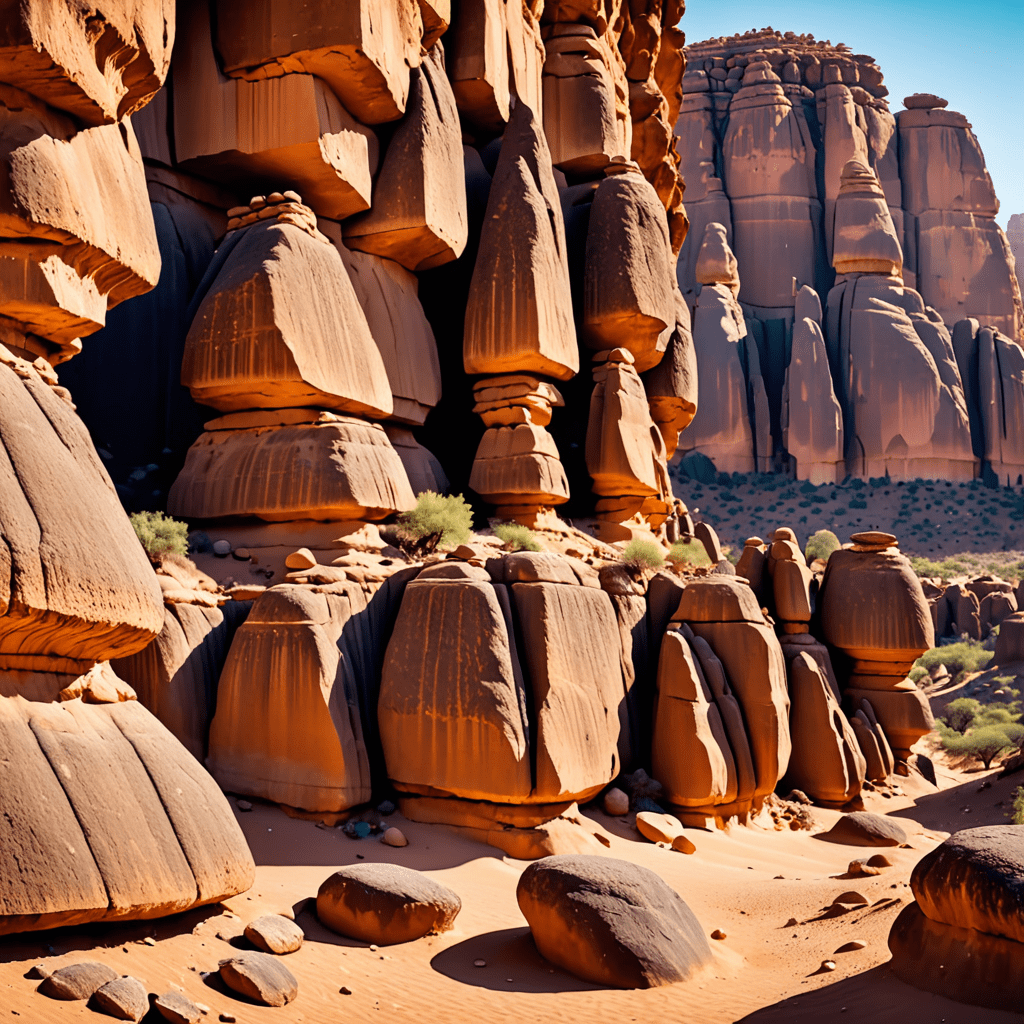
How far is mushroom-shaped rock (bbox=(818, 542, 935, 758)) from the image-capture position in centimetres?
1527

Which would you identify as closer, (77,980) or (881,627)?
(77,980)

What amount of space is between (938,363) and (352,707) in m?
48.2

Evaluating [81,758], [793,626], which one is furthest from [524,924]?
[793,626]

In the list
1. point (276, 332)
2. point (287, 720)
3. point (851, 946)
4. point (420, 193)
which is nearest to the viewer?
point (851, 946)

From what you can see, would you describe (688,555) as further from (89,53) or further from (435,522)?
(89,53)

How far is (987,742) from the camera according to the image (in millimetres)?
20141

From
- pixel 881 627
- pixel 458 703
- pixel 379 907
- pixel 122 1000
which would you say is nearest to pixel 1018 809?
pixel 881 627

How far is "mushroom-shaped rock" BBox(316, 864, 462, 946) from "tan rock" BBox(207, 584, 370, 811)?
1891mm

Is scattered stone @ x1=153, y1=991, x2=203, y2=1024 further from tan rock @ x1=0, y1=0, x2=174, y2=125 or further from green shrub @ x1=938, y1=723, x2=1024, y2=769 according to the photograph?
green shrub @ x1=938, y1=723, x2=1024, y2=769

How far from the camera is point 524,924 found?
7.75 meters

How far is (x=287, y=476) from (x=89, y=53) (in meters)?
4.85

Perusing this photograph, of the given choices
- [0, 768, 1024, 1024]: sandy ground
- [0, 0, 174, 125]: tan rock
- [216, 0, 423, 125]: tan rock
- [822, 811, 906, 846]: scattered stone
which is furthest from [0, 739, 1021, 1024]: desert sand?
[216, 0, 423, 125]: tan rock

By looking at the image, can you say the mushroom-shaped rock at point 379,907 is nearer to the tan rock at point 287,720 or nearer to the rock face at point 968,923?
the tan rock at point 287,720

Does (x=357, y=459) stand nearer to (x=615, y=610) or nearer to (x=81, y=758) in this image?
(x=615, y=610)
